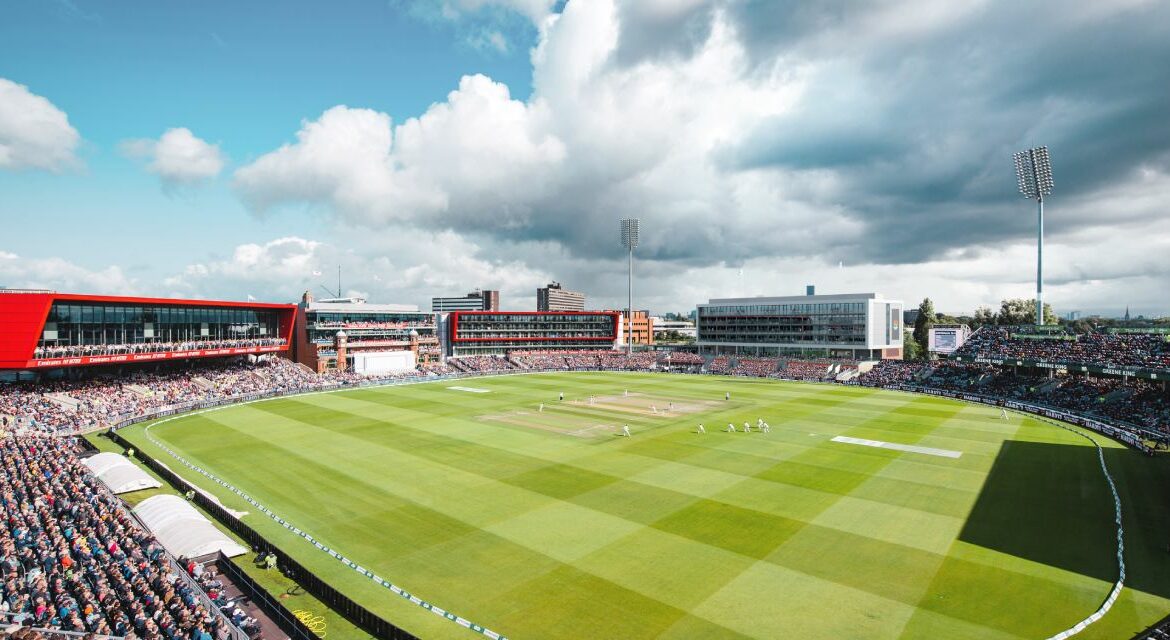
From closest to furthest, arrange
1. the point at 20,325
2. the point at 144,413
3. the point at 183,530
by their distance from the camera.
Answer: the point at 183,530 → the point at 20,325 → the point at 144,413

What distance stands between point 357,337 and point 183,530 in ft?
216

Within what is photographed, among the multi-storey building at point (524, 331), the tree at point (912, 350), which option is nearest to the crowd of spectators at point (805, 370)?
the tree at point (912, 350)

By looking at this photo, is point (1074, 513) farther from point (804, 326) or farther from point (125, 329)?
point (125, 329)

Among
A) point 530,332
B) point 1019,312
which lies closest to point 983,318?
point 1019,312

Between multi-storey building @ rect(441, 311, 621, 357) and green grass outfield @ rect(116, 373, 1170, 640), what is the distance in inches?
2090

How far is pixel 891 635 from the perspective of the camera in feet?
A: 53.2

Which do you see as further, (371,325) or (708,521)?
(371,325)

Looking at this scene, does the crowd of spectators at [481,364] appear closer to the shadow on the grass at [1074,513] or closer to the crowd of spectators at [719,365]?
the crowd of spectators at [719,365]

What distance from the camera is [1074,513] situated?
2602cm

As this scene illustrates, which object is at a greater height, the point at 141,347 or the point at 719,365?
the point at 141,347

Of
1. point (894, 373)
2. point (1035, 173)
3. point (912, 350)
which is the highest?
point (1035, 173)

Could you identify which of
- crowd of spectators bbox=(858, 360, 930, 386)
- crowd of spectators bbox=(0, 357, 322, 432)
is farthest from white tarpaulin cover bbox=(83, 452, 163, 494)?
crowd of spectators bbox=(858, 360, 930, 386)

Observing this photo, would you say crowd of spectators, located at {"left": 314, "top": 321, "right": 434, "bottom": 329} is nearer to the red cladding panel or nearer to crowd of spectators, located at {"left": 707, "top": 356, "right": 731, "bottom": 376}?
the red cladding panel

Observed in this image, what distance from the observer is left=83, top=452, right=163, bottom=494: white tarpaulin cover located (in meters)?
28.3
